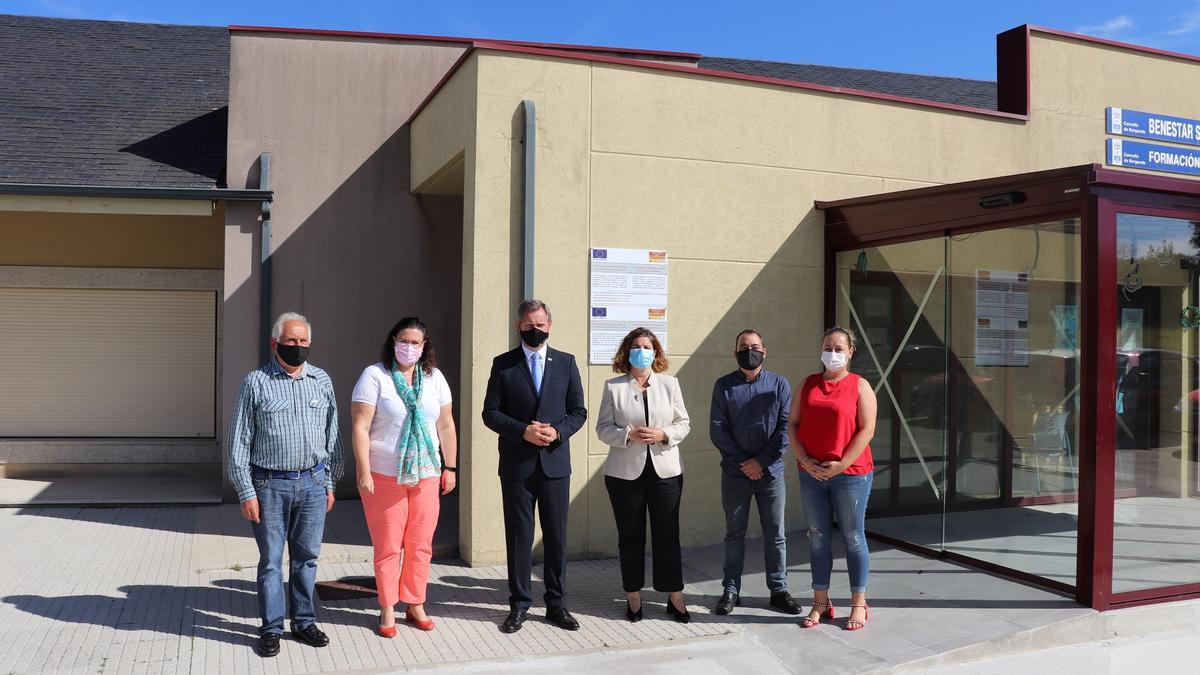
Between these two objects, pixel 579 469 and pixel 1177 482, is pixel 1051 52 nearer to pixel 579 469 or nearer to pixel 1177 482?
pixel 1177 482

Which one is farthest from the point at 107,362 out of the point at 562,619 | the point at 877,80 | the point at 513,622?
the point at 877,80

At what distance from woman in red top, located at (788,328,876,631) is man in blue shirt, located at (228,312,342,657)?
270 centimetres

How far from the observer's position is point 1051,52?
376 inches

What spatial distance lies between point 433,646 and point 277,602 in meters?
0.84

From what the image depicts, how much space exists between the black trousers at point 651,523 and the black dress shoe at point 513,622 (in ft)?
2.07

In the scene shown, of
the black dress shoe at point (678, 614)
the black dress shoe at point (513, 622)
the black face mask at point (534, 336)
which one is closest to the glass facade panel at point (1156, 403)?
the black dress shoe at point (678, 614)

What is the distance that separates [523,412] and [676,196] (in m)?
2.74

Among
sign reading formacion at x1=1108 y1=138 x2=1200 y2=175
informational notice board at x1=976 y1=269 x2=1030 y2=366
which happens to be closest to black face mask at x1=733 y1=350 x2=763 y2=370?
informational notice board at x1=976 y1=269 x2=1030 y2=366

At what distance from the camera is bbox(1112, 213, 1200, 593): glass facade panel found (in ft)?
20.1

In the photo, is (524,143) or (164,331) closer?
(524,143)

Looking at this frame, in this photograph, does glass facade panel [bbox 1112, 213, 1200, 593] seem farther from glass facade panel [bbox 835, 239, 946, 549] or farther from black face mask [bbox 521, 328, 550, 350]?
black face mask [bbox 521, 328, 550, 350]

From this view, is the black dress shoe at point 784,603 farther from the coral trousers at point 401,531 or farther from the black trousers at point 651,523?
the coral trousers at point 401,531

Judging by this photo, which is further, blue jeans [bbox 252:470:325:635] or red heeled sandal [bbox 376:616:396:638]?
red heeled sandal [bbox 376:616:396:638]

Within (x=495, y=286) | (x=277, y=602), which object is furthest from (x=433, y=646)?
(x=495, y=286)
